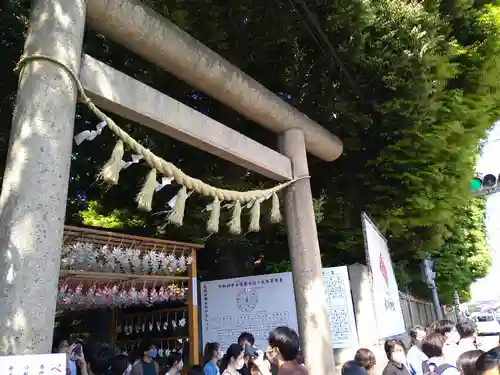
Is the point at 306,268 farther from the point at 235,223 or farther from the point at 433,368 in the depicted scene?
the point at 433,368

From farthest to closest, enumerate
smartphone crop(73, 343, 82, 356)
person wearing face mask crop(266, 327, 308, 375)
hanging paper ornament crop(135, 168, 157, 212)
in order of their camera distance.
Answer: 1. smartphone crop(73, 343, 82, 356)
2. hanging paper ornament crop(135, 168, 157, 212)
3. person wearing face mask crop(266, 327, 308, 375)

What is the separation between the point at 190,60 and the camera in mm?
4145

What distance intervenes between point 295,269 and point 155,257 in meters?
2.19

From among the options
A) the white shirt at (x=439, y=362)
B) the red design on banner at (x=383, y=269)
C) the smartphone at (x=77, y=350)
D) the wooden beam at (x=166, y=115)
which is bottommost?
the white shirt at (x=439, y=362)

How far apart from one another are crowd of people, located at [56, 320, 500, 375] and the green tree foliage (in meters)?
1.61

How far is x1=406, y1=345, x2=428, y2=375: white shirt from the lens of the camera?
4.16 meters

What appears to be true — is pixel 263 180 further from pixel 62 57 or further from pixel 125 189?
pixel 62 57

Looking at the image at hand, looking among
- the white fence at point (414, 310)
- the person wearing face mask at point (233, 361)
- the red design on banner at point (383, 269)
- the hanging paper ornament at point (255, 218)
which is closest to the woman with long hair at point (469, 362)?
the person wearing face mask at point (233, 361)

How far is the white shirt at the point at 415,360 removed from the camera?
416 cm

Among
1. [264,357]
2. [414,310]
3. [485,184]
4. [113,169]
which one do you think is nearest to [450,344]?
[264,357]

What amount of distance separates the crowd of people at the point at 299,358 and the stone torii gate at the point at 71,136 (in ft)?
2.83

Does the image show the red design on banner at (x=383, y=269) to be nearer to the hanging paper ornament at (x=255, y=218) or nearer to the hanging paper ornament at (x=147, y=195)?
the hanging paper ornament at (x=255, y=218)

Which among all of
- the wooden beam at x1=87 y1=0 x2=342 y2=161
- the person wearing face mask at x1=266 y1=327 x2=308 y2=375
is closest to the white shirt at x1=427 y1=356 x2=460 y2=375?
the person wearing face mask at x1=266 y1=327 x2=308 y2=375

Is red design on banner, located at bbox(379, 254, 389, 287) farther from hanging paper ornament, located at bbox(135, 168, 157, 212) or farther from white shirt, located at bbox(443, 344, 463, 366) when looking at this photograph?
hanging paper ornament, located at bbox(135, 168, 157, 212)
